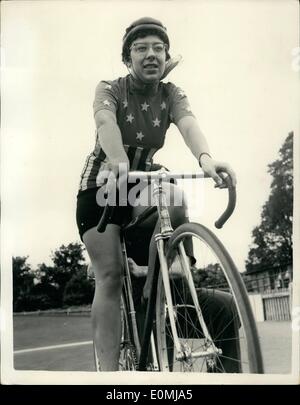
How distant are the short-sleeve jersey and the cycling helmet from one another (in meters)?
0.15

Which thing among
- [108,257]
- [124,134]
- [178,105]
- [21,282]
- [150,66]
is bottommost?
[21,282]

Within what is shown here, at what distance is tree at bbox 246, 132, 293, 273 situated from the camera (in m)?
2.08

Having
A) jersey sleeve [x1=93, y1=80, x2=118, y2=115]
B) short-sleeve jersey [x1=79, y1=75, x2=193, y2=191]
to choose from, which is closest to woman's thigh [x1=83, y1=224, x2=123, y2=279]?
short-sleeve jersey [x1=79, y1=75, x2=193, y2=191]

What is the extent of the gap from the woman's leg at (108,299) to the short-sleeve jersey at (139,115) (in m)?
0.27

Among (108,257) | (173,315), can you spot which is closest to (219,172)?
(173,315)

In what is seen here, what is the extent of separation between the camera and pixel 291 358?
202 centimetres

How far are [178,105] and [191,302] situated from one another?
2.84ft

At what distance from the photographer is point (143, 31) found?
199 centimetres

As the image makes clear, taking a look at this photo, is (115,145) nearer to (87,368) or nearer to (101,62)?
(101,62)

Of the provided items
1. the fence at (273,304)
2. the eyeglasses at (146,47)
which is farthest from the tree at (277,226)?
the eyeglasses at (146,47)

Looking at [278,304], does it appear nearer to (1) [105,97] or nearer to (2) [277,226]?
(2) [277,226]

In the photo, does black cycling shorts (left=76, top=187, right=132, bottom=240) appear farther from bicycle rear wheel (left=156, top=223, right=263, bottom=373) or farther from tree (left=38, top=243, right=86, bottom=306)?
bicycle rear wheel (left=156, top=223, right=263, bottom=373)

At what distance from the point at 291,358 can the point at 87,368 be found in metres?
0.88
